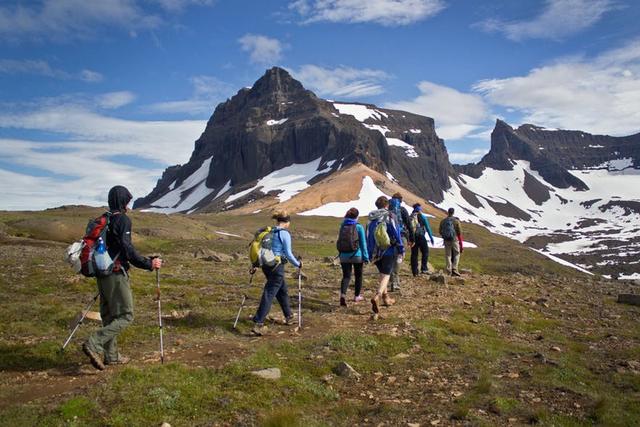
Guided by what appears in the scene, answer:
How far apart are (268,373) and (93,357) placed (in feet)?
12.0

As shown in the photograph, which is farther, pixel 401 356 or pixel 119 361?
pixel 401 356

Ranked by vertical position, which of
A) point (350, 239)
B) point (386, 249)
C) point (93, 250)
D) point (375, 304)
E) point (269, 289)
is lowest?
A: point (375, 304)

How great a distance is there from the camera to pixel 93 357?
1030 centimetres

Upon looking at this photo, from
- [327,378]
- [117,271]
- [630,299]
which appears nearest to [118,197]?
[117,271]

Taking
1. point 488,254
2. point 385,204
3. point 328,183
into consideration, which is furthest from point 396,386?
point 328,183

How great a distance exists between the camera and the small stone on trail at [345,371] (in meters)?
11.6

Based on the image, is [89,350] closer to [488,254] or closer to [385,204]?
[385,204]

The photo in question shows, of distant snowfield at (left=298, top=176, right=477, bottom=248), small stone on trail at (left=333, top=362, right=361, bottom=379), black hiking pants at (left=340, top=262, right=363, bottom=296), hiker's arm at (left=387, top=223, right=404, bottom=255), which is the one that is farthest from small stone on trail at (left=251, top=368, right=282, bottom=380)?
distant snowfield at (left=298, top=176, right=477, bottom=248)

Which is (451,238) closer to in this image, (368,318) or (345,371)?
(368,318)

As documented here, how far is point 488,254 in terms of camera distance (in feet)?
297

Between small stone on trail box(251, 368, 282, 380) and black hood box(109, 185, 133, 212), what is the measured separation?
4682mm

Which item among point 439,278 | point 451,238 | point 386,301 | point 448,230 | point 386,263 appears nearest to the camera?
point 386,263

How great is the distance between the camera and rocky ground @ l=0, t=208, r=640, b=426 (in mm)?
9352

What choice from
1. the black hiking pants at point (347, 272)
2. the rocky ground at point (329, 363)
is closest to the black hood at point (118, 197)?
the rocky ground at point (329, 363)
